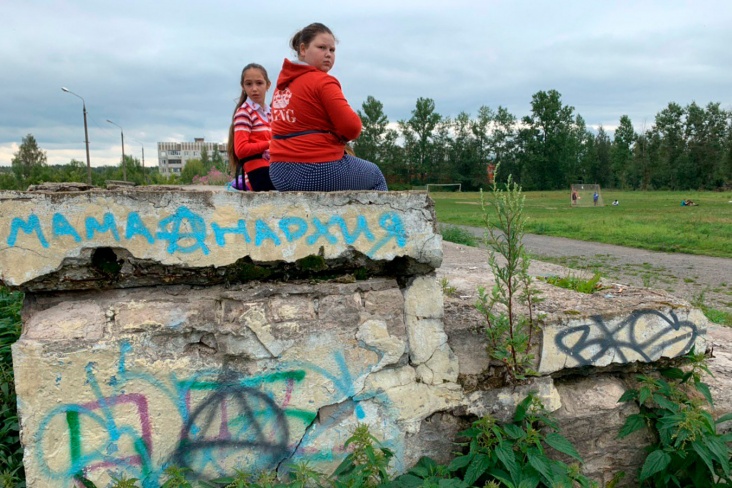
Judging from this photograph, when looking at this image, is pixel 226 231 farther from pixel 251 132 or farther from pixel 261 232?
pixel 251 132

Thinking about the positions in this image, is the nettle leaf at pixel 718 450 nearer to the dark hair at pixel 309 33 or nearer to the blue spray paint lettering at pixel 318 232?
the blue spray paint lettering at pixel 318 232

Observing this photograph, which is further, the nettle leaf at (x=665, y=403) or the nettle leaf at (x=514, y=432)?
the nettle leaf at (x=665, y=403)

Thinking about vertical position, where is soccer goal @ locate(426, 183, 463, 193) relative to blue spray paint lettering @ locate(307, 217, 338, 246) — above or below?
above

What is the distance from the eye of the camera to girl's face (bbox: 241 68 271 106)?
3.84 meters

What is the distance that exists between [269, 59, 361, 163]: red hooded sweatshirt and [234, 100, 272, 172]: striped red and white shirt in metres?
0.63

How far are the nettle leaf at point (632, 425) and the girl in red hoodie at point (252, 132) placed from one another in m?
2.53

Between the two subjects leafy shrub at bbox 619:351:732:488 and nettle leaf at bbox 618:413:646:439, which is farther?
nettle leaf at bbox 618:413:646:439

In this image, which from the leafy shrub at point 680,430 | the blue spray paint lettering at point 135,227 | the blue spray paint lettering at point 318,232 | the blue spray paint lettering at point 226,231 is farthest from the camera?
the leafy shrub at point 680,430

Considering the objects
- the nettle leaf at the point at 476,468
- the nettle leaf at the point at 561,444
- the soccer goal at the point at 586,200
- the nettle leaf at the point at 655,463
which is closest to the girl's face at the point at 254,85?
the nettle leaf at the point at 476,468

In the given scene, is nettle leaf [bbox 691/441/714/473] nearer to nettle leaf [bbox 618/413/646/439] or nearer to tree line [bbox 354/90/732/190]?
nettle leaf [bbox 618/413/646/439]

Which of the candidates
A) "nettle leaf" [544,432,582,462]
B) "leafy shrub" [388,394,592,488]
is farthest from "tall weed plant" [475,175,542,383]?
"nettle leaf" [544,432,582,462]

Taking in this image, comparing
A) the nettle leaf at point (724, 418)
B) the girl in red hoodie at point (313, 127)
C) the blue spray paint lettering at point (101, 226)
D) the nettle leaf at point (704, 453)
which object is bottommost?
the nettle leaf at point (704, 453)

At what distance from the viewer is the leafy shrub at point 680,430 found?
104 inches

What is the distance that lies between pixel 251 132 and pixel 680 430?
10.4 feet
